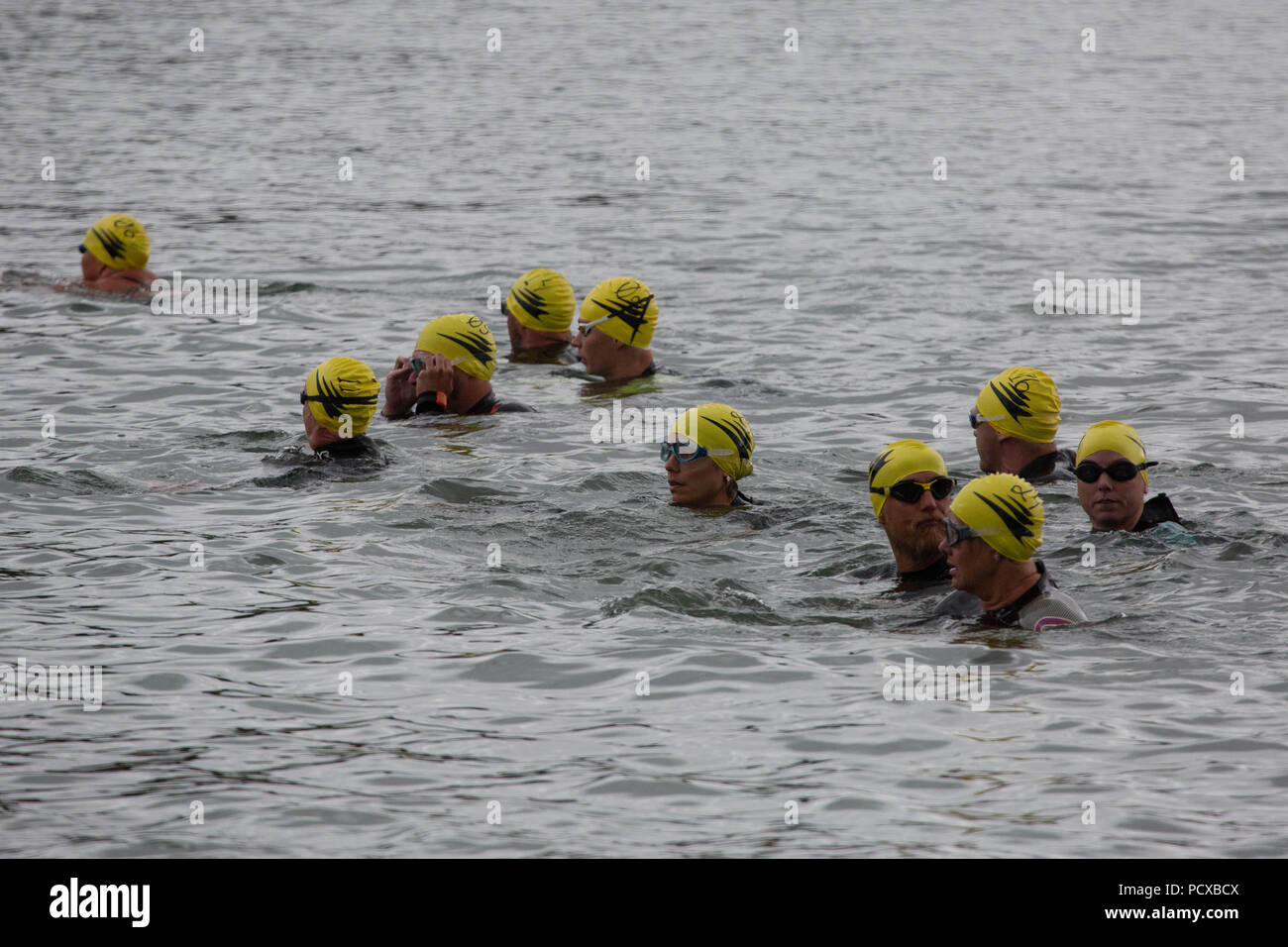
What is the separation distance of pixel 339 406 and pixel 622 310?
433 cm

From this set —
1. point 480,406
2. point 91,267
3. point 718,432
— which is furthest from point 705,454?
point 91,267

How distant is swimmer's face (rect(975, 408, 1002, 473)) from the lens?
1331 cm

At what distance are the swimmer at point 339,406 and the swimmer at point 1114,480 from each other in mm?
5978

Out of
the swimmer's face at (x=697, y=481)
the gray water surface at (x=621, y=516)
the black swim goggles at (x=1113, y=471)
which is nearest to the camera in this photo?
the gray water surface at (x=621, y=516)

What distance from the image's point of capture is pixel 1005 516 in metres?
9.59

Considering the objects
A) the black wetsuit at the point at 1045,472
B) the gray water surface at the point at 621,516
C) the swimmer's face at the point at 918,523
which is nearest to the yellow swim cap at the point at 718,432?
the gray water surface at the point at 621,516

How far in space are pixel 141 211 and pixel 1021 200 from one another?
15.4 meters

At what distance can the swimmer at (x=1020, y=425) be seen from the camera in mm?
13102

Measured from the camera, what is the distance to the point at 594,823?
295 inches

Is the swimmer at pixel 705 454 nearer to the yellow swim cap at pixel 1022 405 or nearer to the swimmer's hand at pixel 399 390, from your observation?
the yellow swim cap at pixel 1022 405

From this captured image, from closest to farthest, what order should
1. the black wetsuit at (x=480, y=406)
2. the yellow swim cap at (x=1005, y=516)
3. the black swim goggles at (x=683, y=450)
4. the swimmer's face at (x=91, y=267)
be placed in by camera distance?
the yellow swim cap at (x=1005, y=516)
the black swim goggles at (x=683, y=450)
the black wetsuit at (x=480, y=406)
the swimmer's face at (x=91, y=267)

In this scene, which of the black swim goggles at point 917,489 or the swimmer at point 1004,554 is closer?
the swimmer at point 1004,554
